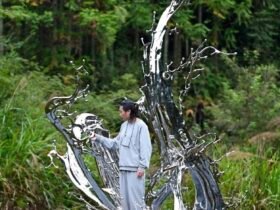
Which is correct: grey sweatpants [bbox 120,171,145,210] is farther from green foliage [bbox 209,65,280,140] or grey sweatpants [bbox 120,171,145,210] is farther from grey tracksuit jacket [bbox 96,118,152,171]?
green foliage [bbox 209,65,280,140]

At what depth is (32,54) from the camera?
20641 millimetres

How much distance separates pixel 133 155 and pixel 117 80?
1009cm

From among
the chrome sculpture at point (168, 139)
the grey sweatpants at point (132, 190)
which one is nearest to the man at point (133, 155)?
the grey sweatpants at point (132, 190)

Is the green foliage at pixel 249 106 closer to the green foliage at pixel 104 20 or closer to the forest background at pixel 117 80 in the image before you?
the forest background at pixel 117 80

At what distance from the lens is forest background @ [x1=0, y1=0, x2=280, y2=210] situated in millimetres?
13039

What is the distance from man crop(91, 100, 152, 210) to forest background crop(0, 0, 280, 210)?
6.14 ft

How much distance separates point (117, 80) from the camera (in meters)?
20.3

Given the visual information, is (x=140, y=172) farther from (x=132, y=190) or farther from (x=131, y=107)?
(x=131, y=107)

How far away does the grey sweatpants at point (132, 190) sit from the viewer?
33.9 feet

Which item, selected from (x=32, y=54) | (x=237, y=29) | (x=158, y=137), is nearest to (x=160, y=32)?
(x=158, y=137)

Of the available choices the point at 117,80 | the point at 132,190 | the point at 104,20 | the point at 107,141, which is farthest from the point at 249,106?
the point at 132,190

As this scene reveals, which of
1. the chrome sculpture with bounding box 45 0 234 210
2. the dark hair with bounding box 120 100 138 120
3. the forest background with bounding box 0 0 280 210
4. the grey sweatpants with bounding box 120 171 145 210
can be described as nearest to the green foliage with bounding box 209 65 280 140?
the forest background with bounding box 0 0 280 210

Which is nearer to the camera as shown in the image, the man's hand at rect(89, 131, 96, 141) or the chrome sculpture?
the chrome sculpture

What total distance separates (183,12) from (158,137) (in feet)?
37.0
